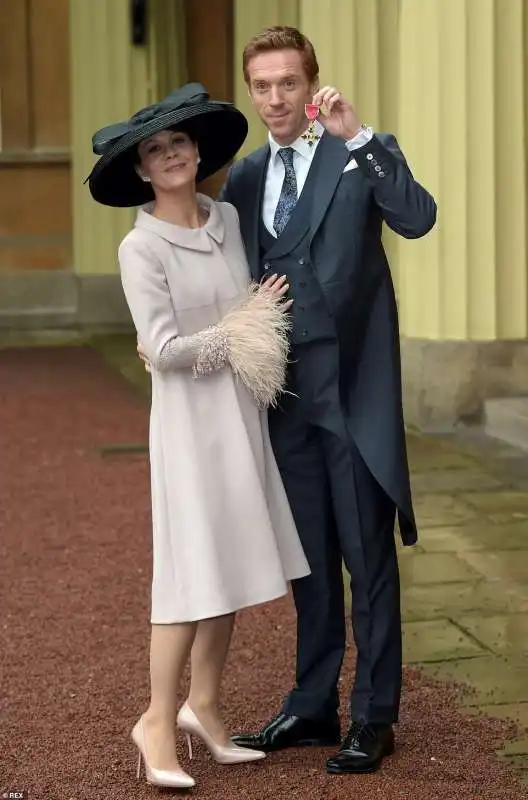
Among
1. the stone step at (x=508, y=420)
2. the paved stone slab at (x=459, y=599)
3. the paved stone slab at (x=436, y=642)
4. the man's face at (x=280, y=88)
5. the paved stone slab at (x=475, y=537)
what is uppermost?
the man's face at (x=280, y=88)

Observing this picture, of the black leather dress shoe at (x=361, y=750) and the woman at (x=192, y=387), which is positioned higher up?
the woman at (x=192, y=387)

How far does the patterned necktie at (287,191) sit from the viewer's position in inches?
148

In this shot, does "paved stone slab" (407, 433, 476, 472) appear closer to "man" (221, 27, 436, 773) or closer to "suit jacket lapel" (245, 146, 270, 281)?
"man" (221, 27, 436, 773)

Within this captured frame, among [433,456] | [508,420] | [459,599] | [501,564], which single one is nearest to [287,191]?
[459,599]

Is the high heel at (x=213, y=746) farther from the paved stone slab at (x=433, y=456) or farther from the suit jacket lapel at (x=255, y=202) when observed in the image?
the paved stone slab at (x=433, y=456)

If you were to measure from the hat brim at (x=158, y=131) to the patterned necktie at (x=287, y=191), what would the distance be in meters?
0.12

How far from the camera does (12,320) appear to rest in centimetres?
1633

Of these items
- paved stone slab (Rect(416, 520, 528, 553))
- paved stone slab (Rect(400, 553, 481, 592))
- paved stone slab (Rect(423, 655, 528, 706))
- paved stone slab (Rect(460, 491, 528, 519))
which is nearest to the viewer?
paved stone slab (Rect(423, 655, 528, 706))

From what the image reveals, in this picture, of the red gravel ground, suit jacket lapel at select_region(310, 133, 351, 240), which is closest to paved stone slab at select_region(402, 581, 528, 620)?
the red gravel ground

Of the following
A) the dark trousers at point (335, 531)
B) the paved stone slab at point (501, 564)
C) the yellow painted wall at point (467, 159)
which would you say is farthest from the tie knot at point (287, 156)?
the yellow painted wall at point (467, 159)

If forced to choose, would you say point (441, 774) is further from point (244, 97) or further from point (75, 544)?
point (244, 97)

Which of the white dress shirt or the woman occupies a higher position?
the white dress shirt

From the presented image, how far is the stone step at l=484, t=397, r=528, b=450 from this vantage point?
8.23 meters

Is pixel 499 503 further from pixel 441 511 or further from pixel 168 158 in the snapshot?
pixel 168 158
